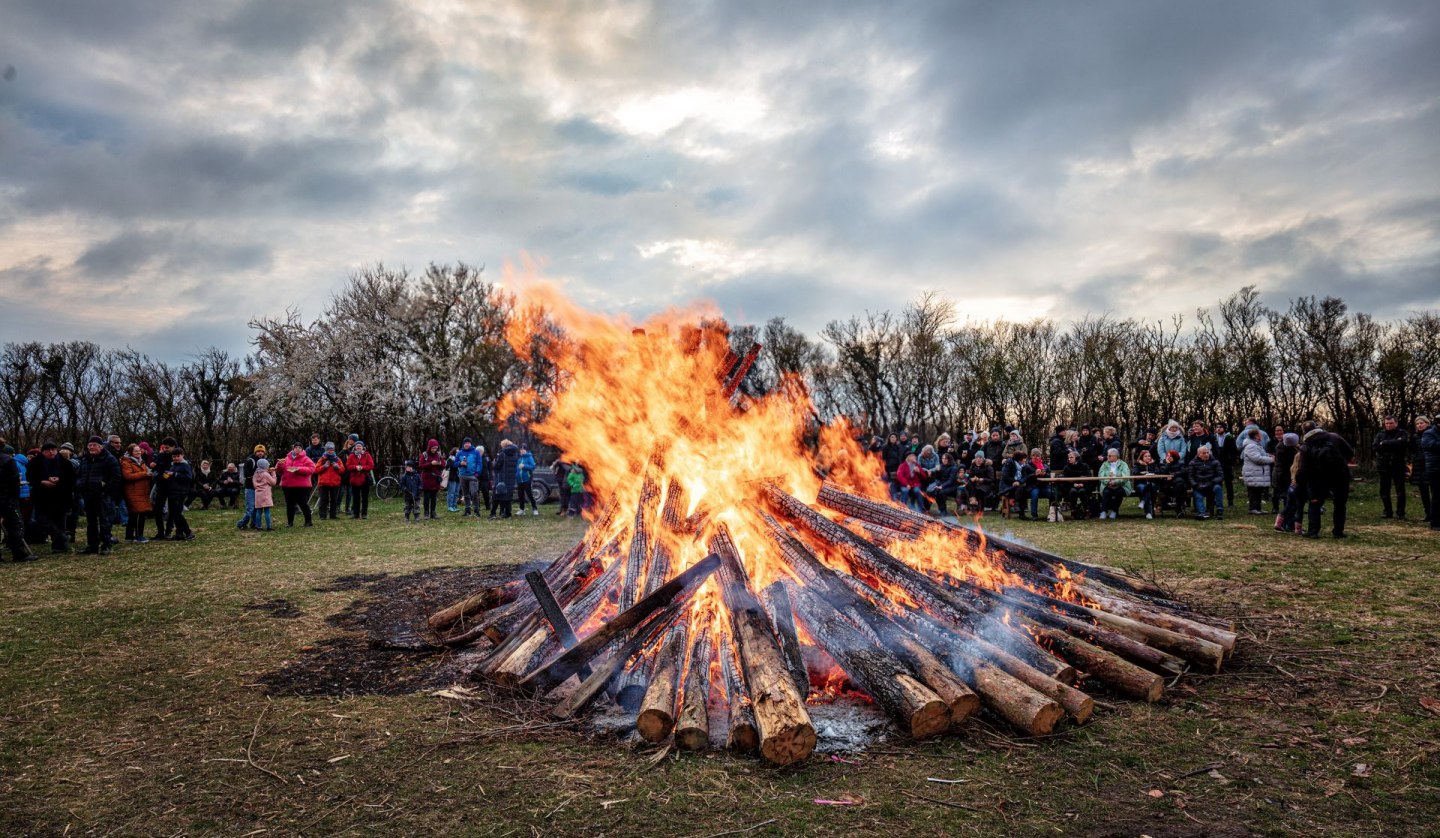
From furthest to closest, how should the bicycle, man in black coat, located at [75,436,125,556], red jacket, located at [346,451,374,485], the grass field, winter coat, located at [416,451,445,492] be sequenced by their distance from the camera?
the bicycle → red jacket, located at [346,451,374,485] → winter coat, located at [416,451,445,492] → man in black coat, located at [75,436,125,556] → the grass field

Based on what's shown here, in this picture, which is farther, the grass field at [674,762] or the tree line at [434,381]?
the tree line at [434,381]

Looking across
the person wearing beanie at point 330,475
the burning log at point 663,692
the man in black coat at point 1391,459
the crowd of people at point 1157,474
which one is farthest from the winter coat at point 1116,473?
the person wearing beanie at point 330,475

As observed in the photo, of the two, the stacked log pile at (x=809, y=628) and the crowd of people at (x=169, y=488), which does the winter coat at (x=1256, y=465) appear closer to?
the stacked log pile at (x=809, y=628)

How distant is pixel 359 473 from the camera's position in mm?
19922

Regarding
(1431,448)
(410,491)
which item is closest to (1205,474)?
(1431,448)

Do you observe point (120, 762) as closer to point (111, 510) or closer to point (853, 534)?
point (853, 534)

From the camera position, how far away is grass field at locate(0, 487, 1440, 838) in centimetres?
354

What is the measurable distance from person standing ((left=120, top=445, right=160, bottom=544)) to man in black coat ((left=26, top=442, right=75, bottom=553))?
82 centimetres

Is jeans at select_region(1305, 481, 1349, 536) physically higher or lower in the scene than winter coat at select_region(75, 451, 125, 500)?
lower

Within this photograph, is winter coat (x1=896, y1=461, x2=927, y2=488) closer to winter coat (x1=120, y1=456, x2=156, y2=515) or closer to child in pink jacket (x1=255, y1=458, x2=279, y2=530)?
child in pink jacket (x1=255, y1=458, x2=279, y2=530)

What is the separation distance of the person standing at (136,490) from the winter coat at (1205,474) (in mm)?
21546

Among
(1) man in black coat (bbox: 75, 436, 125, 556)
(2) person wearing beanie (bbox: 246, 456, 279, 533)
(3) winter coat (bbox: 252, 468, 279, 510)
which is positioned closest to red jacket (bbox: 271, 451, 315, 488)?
(2) person wearing beanie (bbox: 246, 456, 279, 533)

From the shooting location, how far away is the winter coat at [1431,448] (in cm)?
1239

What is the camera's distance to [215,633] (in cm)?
737
